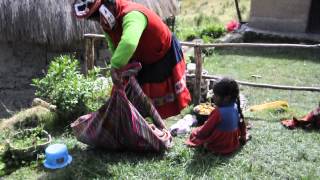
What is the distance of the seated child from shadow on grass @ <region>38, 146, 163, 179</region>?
0.52 metres

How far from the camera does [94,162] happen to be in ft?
14.3

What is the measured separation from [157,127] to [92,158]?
708 mm

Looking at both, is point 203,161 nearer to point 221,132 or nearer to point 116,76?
point 221,132

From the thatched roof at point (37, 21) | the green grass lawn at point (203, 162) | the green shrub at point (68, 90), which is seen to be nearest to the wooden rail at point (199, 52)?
the green grass lawn at point (203, 162)

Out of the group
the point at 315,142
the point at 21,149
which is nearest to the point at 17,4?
the point at 21,149

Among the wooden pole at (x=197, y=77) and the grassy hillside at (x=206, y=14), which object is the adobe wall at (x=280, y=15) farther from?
the wooden pole at (x=197, y=77)

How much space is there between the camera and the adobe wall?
11523 mm

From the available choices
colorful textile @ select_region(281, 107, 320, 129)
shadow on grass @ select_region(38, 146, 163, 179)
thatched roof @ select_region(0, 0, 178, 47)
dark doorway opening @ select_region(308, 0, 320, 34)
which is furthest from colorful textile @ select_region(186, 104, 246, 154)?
dark doorway opening @ select_region(308, 0, 320, 34)

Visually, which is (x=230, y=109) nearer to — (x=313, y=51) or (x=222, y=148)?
(x=222, y=148)

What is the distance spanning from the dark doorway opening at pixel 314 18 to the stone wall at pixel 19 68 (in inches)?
260

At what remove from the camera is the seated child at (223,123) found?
445 centimetres

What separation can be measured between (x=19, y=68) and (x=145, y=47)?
18.6ft

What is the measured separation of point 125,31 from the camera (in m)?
3.70

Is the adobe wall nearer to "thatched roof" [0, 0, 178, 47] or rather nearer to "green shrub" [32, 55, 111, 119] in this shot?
"thatched roof" [0, 0, 178, 47]
